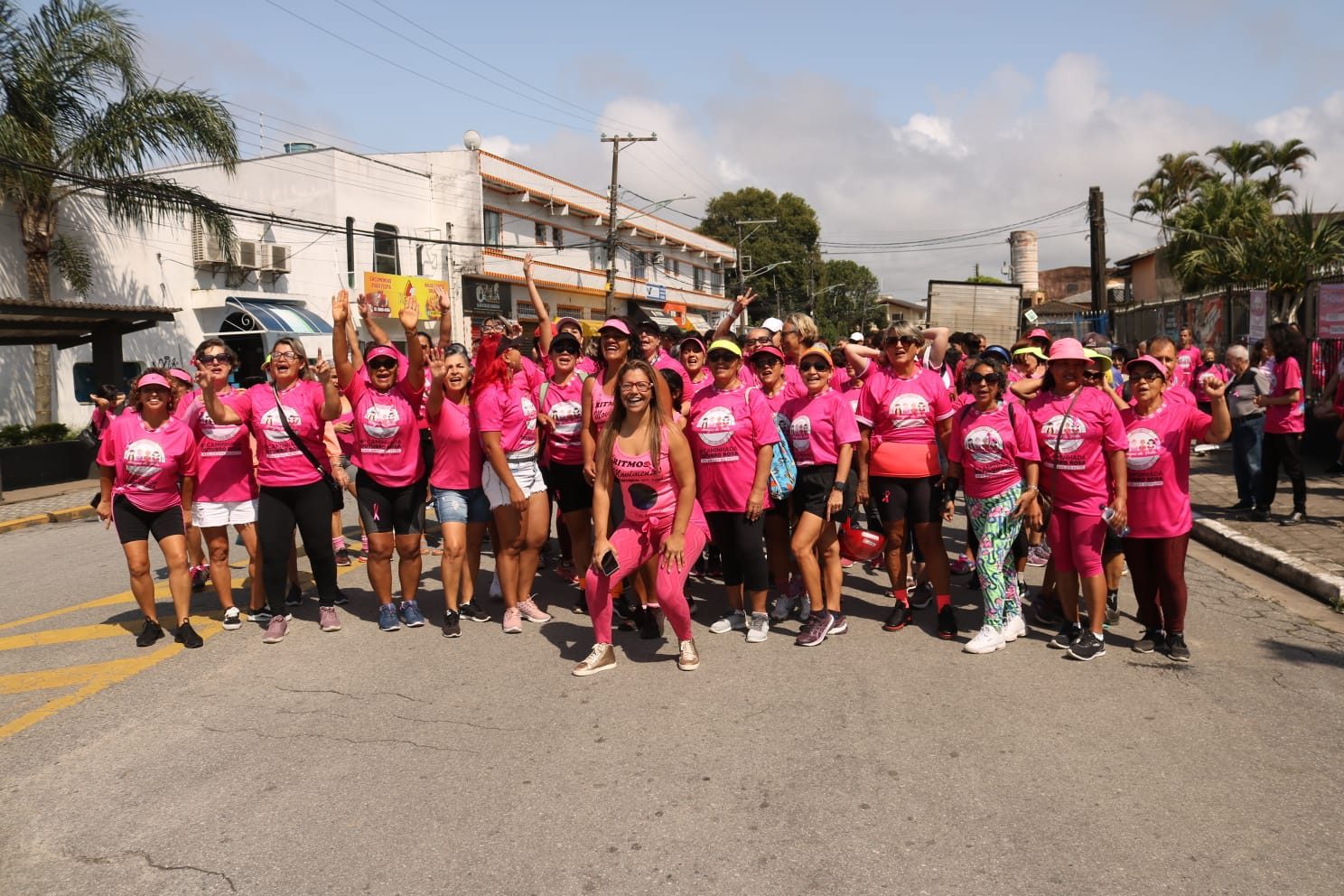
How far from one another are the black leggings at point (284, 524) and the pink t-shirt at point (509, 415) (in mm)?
1163

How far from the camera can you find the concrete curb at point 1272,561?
722 cm

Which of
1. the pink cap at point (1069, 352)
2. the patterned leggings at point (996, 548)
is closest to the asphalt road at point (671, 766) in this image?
the patterned leggings at point (996, 548)

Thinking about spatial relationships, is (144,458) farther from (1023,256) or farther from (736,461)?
(1023,256)

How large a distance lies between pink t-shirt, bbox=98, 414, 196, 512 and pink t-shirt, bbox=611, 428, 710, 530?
2.83 metres

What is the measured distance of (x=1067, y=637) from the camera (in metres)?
5.92

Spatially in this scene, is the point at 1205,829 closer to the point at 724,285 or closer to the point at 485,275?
the point at 485,275

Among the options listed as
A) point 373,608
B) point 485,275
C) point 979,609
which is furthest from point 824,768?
point 485,275

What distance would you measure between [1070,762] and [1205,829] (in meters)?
0.65

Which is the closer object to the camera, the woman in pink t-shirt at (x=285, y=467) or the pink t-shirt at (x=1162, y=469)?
the pink t-shirt at (x=1162, y=469)

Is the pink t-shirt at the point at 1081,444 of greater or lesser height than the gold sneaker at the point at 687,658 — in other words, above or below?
above

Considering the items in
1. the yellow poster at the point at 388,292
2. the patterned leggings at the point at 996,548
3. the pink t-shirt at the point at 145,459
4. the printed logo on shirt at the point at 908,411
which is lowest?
the patterned leggings at the point at 996,548

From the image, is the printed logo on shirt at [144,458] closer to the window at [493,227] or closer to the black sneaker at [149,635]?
the black sneaker at [149,635]

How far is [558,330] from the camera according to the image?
7469 mm

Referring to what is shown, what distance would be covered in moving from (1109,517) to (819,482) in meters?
1.66
